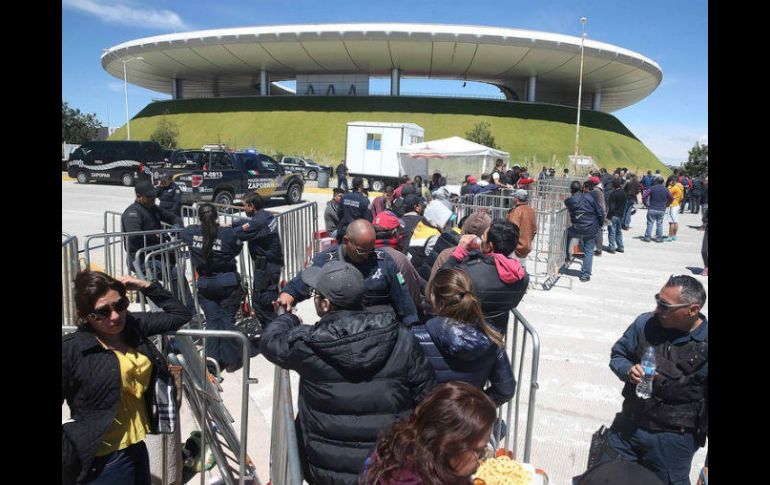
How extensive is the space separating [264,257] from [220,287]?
77 cm

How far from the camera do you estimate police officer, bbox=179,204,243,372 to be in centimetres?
522

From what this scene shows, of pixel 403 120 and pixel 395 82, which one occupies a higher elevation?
pixel 395 82

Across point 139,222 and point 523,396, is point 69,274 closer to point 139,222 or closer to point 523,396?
point 139,222

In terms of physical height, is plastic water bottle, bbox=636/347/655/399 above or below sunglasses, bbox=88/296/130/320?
below

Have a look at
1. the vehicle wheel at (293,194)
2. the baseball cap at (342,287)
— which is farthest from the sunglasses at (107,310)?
the vehicle wheel at (293,194)

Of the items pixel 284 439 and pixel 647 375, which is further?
pixel 647 375

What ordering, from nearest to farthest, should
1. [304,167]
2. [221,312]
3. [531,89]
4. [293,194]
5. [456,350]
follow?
[456,350], [221,312], [293,194], [304,167], [531,89]

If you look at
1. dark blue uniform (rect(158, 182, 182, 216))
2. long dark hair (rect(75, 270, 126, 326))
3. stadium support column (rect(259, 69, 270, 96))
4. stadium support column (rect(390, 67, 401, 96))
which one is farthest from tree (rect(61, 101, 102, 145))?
long dark hair (rect(75, 270, 126, 326))

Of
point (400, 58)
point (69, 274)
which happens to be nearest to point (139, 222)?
point (69, 274)

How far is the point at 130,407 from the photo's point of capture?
251cm

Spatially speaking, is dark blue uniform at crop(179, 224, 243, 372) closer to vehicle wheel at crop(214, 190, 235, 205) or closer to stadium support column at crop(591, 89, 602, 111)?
vehicle wheel at crop(214, 190, 235, 205)

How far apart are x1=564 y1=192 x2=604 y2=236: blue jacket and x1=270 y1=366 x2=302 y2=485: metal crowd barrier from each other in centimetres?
781

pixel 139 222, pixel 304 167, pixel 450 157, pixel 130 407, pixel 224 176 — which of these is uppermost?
pixel 304 167

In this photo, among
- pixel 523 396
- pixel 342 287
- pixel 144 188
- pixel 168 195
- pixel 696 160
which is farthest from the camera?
pixel 696 160
